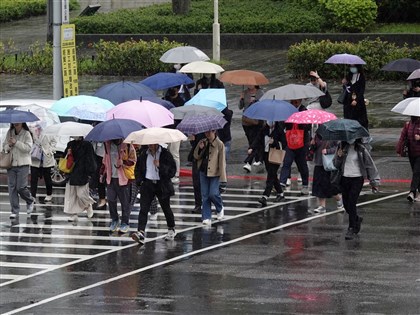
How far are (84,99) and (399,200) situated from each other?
5925 mm

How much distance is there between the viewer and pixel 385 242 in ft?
56.3

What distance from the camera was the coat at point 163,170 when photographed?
17.5 metres

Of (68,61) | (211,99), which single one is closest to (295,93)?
(211,99)

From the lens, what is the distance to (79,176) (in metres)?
19.4

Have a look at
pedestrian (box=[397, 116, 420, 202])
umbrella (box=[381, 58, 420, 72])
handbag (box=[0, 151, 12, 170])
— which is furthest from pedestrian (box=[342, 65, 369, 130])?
handbag (box=[0, 151, 12, 170])

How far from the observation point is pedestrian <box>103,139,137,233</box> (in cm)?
1838

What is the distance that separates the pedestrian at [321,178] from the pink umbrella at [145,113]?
255cm

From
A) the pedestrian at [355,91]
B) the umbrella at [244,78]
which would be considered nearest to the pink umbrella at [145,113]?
the umbrella at [244,78]

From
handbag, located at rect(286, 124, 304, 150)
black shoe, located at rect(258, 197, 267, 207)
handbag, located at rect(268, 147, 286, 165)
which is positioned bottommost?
black shoe, located at rect(258, 197, 267, 207)

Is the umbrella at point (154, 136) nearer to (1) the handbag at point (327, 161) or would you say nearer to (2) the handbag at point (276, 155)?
(1) the handbag at point (327, 161)

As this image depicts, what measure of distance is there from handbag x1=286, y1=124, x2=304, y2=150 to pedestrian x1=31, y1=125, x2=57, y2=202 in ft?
14.2

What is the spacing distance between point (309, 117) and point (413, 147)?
224cm

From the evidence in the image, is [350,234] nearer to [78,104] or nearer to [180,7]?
[78,104]

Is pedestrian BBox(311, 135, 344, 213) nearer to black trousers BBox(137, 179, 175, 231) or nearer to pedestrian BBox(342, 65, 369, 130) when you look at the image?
black trousers BBox(137, 179, 175, 231)
